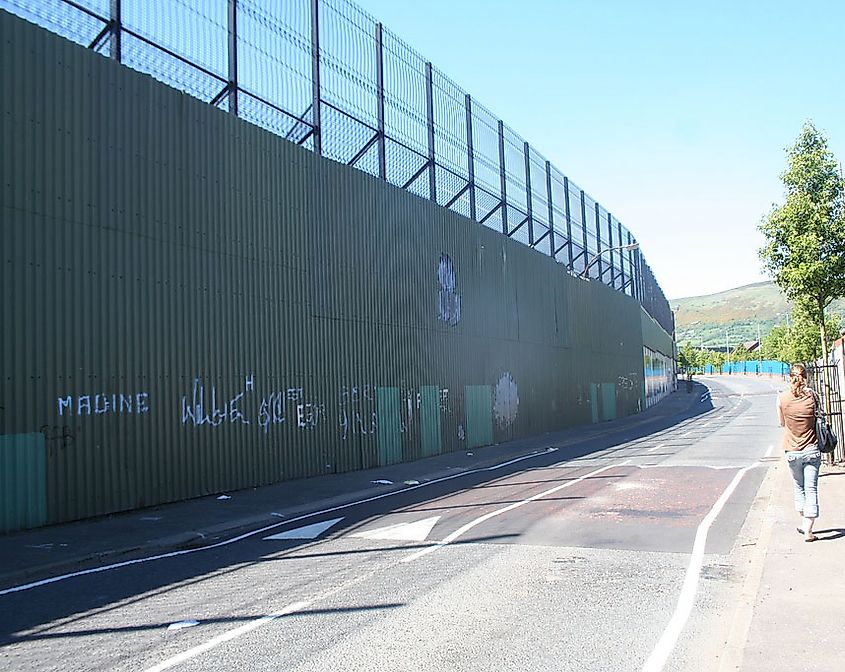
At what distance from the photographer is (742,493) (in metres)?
13.3

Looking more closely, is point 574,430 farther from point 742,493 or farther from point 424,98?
point 742,493

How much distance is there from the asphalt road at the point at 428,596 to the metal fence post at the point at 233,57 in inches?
349

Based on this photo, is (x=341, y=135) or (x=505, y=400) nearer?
(x=341, y=135)

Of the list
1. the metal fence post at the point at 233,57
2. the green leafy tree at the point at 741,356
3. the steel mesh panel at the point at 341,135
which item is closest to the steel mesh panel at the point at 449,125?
the steel mesh panel at the point at 341,135

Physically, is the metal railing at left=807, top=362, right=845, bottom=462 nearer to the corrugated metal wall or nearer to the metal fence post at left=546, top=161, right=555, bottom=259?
→ the corrugated metal wall

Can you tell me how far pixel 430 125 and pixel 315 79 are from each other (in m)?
6.99

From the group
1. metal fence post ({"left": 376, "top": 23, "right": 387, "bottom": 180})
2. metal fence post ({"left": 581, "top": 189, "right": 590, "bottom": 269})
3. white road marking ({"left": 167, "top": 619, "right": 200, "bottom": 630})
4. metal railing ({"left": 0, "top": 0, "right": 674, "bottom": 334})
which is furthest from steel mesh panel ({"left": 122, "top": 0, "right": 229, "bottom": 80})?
metal fence post ({"left": 581, "top": 189, "right": 590, "bottom": 269})

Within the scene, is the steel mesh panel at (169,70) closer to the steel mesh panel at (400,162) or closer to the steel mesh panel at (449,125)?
the steel mesh panel at (400,162)

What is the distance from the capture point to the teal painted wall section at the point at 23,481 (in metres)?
10.9

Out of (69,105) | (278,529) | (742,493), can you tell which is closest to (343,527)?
(278,529)

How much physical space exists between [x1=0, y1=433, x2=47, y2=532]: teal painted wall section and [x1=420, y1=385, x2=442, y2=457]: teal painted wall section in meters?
12.5

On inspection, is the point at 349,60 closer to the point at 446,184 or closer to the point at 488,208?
the point at 446,184

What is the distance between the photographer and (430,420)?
2327cm

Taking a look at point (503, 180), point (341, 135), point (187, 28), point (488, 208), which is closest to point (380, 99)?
point (341, 135)
